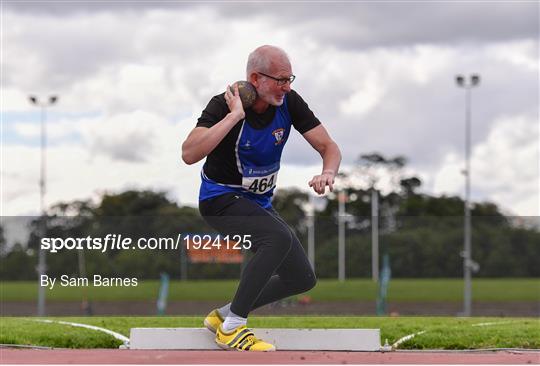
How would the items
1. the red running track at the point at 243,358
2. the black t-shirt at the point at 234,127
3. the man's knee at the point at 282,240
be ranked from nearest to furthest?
1. the red running track at the point at 243,358
2. the black t-shirt at the point at 234,127
3. the man's knee at the point at 282,240

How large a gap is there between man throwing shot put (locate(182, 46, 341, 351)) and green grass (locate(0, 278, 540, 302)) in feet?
54.0

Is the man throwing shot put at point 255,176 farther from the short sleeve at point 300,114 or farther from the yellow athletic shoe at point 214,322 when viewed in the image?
the yellow athletic shoe at point 214,322

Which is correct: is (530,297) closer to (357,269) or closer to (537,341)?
(357,269)

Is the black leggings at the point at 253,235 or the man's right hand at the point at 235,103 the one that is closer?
the man's right hand at the point at 235,103

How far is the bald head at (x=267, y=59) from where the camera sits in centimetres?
648

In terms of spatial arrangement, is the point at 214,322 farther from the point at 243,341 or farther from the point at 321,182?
the point at 321,182

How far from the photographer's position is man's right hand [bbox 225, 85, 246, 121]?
623cm

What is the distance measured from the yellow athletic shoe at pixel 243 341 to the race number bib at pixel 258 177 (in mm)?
949

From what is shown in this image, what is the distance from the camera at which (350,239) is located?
1232 inches

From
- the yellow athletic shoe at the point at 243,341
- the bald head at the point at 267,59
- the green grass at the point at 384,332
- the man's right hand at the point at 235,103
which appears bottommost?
the green grass at the point at 384,332

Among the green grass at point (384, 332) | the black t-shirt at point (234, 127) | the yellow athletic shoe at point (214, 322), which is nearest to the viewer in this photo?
the black t-shirt at point (234, 127)

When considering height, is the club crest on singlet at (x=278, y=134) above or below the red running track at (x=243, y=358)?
above

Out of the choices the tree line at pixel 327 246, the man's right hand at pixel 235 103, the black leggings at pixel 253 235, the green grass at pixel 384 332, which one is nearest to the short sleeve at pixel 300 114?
the man's right hand at pixel 235 103

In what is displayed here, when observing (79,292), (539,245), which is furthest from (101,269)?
(539,245)
